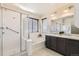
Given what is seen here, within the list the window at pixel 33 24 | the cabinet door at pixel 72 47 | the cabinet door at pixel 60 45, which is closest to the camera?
the window at pixel 33 24

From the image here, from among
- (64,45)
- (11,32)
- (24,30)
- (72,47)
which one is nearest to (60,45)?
(64,45)

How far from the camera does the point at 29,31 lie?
1.95 meters

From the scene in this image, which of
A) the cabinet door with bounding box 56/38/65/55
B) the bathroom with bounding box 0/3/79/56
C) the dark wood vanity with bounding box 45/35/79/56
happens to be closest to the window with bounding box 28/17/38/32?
the bathroom with bounding box 0/3/79/56

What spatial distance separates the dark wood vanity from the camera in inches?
86.9

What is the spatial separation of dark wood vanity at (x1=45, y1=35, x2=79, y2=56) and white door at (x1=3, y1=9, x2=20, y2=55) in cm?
70

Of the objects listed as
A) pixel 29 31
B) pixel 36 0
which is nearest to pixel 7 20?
pixel 29 31

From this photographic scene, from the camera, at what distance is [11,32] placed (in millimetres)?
2055

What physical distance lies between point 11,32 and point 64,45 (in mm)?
1412

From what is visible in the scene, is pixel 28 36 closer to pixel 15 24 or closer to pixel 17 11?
pixel 15 24

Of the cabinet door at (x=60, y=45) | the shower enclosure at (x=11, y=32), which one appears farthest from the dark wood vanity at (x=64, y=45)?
the shower enclosure at (x=11, y=32)

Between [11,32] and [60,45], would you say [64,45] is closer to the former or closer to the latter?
[60,45]

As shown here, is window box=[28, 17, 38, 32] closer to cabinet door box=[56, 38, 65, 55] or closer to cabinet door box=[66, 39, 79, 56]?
cabinet door box=[66, 39, 79, 56]

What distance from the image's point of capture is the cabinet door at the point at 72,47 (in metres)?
2.18

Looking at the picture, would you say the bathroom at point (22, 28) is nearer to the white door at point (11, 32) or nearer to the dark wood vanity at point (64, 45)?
the white door at point (11, 32)
